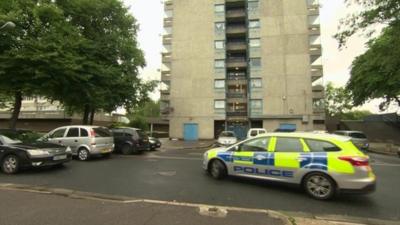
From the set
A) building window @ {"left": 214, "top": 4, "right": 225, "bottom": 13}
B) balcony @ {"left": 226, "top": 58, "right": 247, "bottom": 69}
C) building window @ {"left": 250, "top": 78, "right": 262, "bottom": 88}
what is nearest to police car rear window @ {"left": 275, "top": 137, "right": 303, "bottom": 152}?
building window @ {"left": 250, "top": 78, "right": 262, "bottom": 88}

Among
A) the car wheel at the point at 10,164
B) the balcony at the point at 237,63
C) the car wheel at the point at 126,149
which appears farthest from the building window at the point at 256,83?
the car wheel at the point at 10,164

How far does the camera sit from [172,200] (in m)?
6.37

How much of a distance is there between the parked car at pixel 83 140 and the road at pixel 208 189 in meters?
2.36

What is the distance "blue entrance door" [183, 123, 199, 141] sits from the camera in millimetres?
35875

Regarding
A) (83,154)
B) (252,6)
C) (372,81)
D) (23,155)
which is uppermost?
(252,6)

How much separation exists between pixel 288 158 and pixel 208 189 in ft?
7.59

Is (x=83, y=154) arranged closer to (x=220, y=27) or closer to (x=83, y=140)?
(x=83, y=140)

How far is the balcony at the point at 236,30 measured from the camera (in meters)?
38.2

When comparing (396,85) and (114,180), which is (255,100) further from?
(114,180)

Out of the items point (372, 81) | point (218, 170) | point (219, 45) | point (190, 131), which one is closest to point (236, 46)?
point (219, 45)

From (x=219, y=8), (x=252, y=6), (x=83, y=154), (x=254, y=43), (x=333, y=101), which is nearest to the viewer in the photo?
(x=83, y=154)

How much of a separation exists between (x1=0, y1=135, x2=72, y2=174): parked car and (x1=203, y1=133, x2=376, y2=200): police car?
6.35 metres

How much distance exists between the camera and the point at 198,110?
36281 millimetres

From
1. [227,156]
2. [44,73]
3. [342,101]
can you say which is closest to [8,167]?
[44,73]
